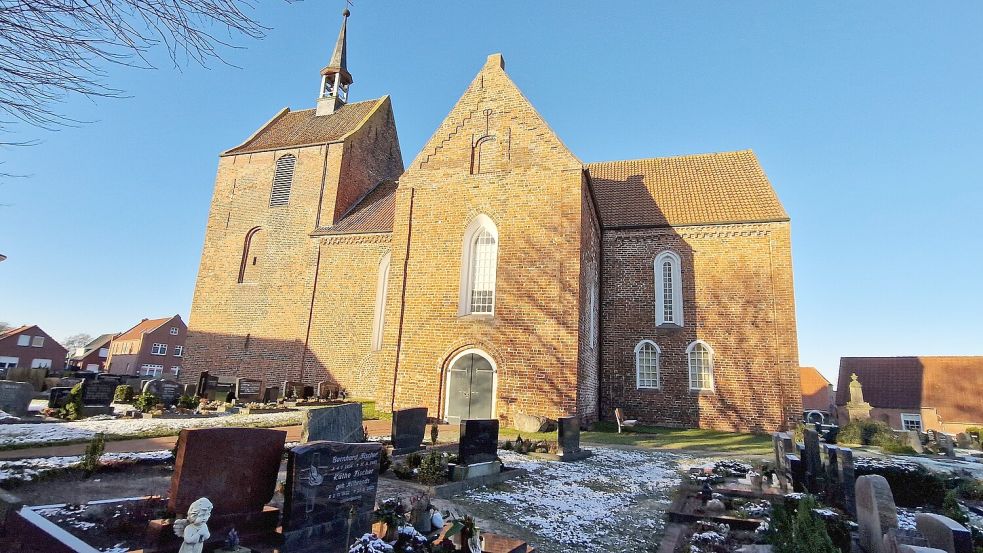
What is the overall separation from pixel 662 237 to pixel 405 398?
37.7ft

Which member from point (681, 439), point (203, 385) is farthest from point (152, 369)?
point (681, 439)

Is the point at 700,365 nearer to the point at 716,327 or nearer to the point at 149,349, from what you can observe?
the point at 716,327

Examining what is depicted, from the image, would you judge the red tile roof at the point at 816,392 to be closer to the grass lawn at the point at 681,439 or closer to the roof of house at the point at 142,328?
the grass lawn at the point at 681,439

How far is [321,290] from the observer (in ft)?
72.5

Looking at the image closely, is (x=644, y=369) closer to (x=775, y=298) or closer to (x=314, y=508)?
Answer: (x=775, y=298)

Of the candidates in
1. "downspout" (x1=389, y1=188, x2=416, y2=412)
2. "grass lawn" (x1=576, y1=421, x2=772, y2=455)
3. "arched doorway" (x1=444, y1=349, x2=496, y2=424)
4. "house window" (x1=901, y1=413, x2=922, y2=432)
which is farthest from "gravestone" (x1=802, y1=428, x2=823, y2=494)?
"house window" (x1=901, y1=413, x2=922, y2=432)

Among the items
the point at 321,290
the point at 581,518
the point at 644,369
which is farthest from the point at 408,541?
the point at 321,290

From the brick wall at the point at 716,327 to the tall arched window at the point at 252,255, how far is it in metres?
16.0

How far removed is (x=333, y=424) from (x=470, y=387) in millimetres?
7731

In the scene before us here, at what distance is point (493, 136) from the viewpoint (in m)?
17.2

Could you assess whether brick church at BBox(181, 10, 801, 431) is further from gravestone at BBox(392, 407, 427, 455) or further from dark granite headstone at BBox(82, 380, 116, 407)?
dark granite headstone at BBox(82, 380, 116, 407)

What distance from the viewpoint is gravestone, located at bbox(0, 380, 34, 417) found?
1190 cm

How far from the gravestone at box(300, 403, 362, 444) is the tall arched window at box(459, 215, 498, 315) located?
7.83 metres

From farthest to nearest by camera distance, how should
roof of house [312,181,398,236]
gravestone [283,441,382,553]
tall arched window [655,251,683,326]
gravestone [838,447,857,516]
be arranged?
roof of house [312,181,398,236]
tall arched window [655,251,683,326]
gravestone [838,447,857,516]
gravestone [283,441,382,553]
